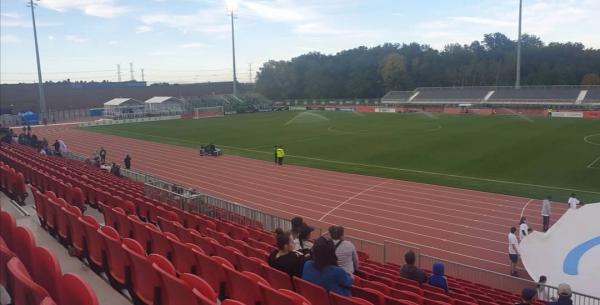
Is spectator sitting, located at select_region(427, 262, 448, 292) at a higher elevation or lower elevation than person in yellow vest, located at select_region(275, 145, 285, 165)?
higher

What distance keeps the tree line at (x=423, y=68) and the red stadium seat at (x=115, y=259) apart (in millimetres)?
91888

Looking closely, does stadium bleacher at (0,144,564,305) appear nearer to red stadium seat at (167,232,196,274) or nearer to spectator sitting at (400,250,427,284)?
red stadium seat at (167,232,196,274)

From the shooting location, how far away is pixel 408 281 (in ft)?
24.0

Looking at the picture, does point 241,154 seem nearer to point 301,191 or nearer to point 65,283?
point 301,191

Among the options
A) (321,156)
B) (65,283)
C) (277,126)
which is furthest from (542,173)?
(277,126)

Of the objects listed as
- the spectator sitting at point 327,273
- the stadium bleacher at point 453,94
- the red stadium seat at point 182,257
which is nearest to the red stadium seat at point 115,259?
the red stadium seat at point 182,257

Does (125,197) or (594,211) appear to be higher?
(125,197)

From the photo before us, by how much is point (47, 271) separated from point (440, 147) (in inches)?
1265

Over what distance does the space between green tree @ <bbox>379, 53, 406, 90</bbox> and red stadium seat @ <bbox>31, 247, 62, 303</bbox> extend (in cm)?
9981

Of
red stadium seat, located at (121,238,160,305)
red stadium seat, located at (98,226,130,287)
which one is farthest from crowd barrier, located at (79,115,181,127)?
red stadium seat, located at (121,238,160,305)

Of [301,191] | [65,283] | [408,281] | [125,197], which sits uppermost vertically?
[65,283]

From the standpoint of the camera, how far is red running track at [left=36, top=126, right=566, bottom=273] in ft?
49.9

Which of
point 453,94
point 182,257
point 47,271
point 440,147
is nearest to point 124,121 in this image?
point 440,147

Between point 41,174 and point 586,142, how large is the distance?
112ft
